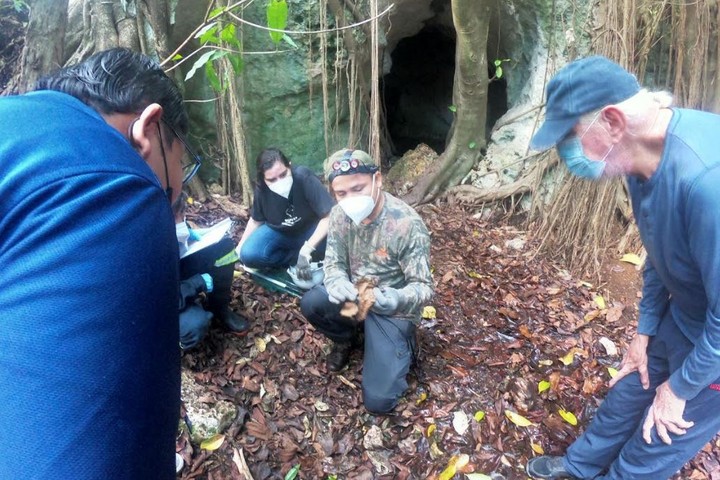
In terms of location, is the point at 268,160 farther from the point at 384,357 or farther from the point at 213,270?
the point at 384,357

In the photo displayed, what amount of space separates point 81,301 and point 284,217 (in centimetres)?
284

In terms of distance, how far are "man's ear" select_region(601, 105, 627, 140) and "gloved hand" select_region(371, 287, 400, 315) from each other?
127 centimetres

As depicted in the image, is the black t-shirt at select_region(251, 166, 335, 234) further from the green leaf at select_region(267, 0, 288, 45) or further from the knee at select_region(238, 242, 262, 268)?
the green leaf at select_region(267, 0, 288, 45)

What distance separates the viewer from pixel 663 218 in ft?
5.16

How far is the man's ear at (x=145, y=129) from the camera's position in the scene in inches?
39.7

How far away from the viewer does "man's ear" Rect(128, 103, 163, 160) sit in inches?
39.7

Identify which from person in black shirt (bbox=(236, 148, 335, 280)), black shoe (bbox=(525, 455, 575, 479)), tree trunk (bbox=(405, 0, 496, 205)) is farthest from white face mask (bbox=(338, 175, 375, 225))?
tree trunk (bbox=(405, 0, 496, 205))

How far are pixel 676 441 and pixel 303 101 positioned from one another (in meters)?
4.70

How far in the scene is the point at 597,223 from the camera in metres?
3.96

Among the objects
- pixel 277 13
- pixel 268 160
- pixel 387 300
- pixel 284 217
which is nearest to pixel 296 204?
pixel 284 217

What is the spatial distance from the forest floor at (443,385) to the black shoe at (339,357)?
6 cm

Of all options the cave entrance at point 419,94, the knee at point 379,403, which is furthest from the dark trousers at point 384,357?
the cave entrance at point 419,94

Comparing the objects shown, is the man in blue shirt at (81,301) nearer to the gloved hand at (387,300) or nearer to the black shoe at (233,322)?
the gloved hand at (387,300)

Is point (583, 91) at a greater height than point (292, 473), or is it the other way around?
point (583, 91)
